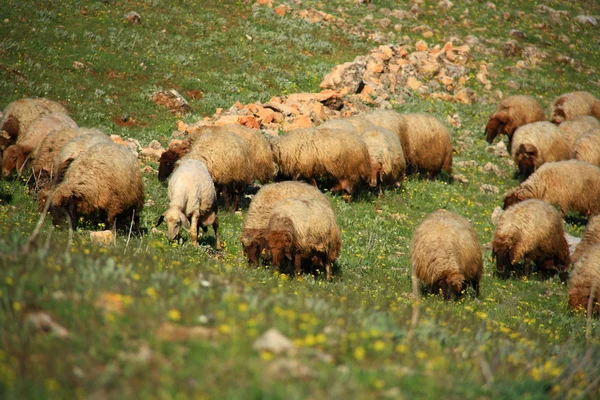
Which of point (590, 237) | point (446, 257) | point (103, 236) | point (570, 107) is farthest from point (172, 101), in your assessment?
point (570, 107)

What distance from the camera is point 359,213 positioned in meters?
16.9

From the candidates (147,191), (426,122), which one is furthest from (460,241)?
(426,122)

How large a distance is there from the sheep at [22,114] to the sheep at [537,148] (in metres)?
15.5

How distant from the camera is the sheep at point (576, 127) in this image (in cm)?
2361

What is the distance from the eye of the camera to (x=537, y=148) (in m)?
22.3

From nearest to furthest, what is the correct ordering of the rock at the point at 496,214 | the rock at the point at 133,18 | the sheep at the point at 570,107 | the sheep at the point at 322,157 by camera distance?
the sheep at the point at 322,157, the rock at the point at 496,214, the rock at the point at 133,18, the sheep at the point at 570,107

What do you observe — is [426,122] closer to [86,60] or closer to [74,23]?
[86,60]

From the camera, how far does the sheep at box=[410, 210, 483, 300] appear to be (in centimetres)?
1168

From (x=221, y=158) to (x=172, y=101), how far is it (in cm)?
745

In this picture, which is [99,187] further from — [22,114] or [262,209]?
[22,114]

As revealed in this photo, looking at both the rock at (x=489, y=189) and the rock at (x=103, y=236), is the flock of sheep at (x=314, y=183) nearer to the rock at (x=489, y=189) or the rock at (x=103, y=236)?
the rock at (x=103, y=236)

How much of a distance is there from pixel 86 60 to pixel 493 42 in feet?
76.2

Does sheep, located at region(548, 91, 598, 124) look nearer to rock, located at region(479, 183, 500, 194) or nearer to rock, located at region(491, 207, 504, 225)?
rock, located at region(479, 183, 500, 194)

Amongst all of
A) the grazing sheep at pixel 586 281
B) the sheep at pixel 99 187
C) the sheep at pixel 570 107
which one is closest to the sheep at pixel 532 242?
the grazing sheep at pixel 586 281
